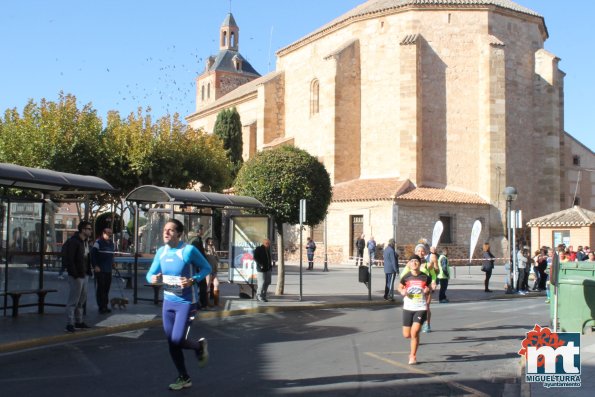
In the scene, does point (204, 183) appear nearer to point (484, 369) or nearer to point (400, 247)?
point (400, 247)

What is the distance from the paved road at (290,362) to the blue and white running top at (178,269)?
1.03 m

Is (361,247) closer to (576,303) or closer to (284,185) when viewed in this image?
(284,185)

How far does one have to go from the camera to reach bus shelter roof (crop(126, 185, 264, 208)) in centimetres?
1412

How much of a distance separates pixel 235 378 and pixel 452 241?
29.2 meters

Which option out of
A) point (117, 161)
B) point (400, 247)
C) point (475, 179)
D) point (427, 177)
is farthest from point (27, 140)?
point (475, 179)

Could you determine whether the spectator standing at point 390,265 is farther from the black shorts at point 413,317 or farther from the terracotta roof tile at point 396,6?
the terracotta roof tile at point 396,6

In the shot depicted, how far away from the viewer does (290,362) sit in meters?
8.50

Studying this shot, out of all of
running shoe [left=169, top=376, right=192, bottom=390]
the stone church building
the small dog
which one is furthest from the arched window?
running shoe [left=169, top=376, right=192, bottom=390]

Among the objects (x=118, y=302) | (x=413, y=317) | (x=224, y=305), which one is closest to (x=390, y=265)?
(x=224, y=305)

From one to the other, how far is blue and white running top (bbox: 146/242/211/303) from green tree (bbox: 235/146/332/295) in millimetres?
9937

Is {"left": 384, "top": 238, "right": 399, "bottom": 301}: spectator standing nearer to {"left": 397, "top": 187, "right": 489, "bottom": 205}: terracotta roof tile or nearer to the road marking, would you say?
the road marking

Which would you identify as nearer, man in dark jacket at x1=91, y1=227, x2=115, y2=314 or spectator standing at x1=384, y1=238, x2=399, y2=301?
man in dark jacket at x1=91, y1=227, x2=115, y2=314

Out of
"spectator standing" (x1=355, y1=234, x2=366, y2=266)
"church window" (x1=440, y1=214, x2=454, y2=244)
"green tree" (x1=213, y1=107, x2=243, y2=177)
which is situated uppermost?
"green tree" (x1=213, y1=107, x2=243, y2=177)

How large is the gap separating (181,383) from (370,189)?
2939 centimetres
